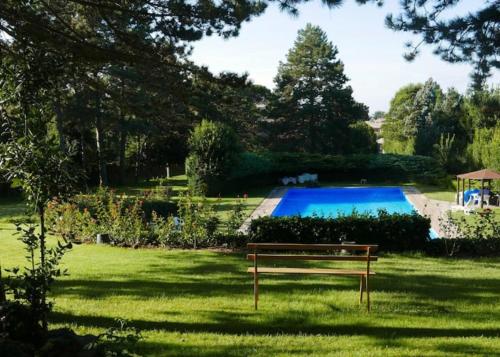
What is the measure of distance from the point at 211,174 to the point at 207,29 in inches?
626

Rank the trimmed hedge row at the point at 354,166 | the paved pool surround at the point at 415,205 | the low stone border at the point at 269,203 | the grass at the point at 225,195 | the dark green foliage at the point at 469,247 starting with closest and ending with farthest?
the dark green foliage at the point at 469,247, the paved pool surround at the point at 415,205, the low stone border at the point at 269,203, the grass at the point at 225,195, the trimmed hedge row at the point at 354,166

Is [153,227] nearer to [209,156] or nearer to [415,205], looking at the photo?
[415,205]

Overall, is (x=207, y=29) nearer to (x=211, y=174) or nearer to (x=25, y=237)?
(x=25, y=237)

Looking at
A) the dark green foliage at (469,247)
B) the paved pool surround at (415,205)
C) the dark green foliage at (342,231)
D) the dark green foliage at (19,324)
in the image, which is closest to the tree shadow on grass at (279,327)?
the dark green foliage at (19,324)

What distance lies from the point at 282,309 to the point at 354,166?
2508 cm

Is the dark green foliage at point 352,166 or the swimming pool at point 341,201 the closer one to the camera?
the swimming pool at point 341,201

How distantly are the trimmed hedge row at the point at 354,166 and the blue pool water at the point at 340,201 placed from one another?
2.71 m

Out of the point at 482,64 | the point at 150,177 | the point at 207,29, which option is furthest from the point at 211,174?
the point at 482,64

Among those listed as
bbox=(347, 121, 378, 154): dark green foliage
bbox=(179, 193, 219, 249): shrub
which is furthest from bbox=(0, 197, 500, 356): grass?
bbox=(347, 121, 378, 154): dark green foliage

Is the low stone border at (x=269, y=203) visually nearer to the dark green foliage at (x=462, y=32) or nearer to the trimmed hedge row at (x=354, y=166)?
the trimmed hedge row at (x=354, y=166)

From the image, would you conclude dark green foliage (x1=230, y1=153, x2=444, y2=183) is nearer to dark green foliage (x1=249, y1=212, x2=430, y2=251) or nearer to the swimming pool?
the swimming pool

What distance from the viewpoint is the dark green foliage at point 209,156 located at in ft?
78.6

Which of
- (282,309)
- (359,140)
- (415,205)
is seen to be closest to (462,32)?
(282,309)

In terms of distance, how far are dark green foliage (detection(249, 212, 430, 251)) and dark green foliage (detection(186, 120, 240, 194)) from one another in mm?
13174
